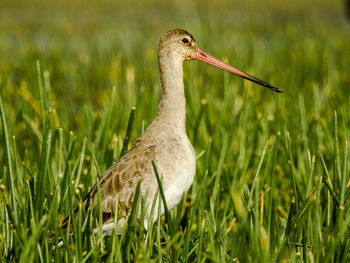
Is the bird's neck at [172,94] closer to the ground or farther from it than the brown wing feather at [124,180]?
farther from it

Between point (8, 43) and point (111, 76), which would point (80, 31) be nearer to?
point (8, 43)

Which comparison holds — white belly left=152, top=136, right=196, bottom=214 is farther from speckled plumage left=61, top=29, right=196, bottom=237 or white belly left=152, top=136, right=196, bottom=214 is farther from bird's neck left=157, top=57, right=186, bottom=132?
bird's neck left=157, top=57, right=186, bottom=132

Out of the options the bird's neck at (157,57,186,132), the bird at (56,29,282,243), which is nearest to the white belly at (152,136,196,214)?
the bird at (56,29,282,243)

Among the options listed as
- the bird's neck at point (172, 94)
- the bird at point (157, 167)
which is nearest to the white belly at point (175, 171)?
the bird at point (157, 167)

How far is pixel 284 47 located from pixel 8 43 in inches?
148

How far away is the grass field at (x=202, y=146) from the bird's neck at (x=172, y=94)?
0.15 metres

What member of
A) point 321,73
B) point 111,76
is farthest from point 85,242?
point 321,73

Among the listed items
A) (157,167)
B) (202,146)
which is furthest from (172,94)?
(202,146)

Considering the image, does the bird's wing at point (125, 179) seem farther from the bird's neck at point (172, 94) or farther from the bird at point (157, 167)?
the bird's neck at point (172, 94)

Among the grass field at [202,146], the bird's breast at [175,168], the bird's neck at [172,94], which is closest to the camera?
the grass field at [202,146]

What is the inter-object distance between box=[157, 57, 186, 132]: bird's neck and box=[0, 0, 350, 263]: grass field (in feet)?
0.49

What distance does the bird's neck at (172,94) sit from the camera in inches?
87.3

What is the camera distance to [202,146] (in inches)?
114

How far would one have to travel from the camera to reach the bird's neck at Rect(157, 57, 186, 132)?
222cm
